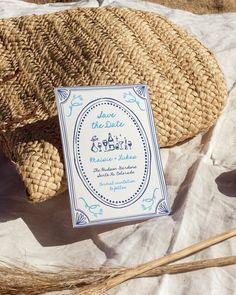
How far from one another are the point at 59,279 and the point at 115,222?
189mm

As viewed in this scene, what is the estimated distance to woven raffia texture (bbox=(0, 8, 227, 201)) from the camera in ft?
4.73

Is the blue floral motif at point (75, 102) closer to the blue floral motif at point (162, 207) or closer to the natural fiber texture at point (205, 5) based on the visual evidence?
the blue floral motif at point (162, 207)

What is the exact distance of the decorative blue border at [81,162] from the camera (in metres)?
1.26

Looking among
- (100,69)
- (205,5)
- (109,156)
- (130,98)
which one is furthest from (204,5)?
(109,156)

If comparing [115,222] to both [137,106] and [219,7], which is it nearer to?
[137,106]

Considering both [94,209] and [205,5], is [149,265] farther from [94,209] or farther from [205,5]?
[205,5]

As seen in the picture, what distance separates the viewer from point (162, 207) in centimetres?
130

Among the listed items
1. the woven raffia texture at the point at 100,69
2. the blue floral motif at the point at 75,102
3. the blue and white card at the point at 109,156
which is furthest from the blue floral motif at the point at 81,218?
the blue floral motif at the point at 75,102

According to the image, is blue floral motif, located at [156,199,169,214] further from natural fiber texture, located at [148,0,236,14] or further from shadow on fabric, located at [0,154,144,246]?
natural fiber texture, located at [148,0,236,14]

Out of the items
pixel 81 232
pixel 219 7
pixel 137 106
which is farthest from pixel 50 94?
pixel 219 7

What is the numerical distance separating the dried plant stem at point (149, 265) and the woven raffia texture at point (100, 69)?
27 centimetres

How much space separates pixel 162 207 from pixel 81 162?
20 centimetres

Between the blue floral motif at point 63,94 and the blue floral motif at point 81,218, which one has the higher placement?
the blue floral motif at point 63,94

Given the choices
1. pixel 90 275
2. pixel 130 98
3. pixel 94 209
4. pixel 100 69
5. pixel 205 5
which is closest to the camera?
pixel 90 275
